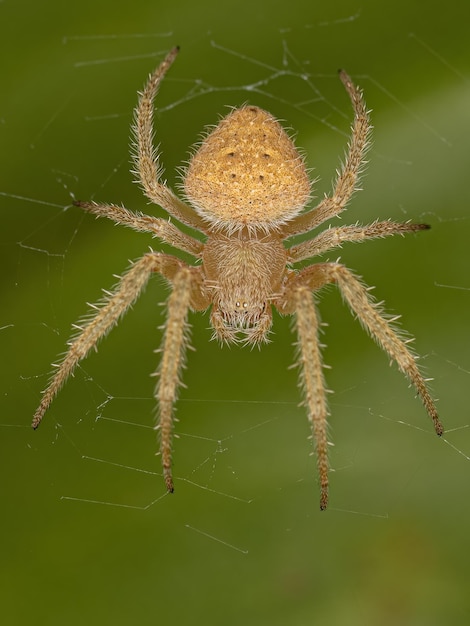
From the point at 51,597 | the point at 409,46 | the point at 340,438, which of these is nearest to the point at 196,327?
the point at 340,438

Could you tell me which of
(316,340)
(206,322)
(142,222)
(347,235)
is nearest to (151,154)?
(142,222)

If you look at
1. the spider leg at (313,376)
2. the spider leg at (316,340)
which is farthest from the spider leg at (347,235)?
the spider leg at (313,376)

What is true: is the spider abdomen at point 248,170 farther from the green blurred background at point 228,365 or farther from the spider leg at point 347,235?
the green blurred background at point 228,365

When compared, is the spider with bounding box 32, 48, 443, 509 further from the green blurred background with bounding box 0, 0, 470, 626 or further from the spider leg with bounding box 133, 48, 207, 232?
the green blurred background with bounding box 0, 0, 470, 626

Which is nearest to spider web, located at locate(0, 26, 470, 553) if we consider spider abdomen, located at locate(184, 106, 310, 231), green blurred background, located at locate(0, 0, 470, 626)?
green blurred background, located at locate(0, 0, 470, 626)

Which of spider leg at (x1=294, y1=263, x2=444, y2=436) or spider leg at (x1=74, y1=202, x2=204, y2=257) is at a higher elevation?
spider leg at (x1=74, y1=202, x2=204, y2=257)

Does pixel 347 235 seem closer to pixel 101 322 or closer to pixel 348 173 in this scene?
pixel 348 173

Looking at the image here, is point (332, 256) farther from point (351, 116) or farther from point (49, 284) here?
point (49, 284)

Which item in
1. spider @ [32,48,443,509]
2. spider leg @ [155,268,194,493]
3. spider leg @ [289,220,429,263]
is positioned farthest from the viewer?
spider leg @ [289,220,429,263]
